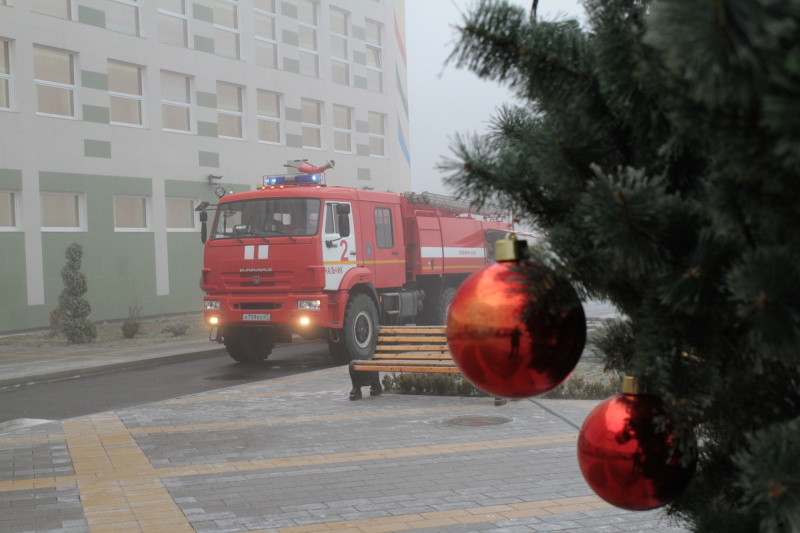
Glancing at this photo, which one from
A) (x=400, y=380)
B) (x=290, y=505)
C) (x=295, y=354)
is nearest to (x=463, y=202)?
(x=290, y=505)

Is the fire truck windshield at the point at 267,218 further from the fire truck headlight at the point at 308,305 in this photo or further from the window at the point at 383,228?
the window at the point at 383,228

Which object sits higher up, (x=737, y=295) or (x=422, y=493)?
(x=737, y=295)

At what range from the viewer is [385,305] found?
16531 mm

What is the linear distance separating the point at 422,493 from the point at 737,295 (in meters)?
5.10

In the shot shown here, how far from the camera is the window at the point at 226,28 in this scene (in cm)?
2916

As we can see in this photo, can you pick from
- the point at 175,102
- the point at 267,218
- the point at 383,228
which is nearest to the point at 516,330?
the point at 267,218

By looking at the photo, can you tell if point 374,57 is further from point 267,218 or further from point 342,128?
point 267,218

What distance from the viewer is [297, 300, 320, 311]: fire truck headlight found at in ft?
46.9

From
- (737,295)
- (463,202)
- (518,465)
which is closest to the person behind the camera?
(737,295)

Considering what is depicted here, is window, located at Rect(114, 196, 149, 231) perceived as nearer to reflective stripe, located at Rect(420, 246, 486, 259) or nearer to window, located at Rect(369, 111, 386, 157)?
reflective stripe, located at Rect(420, 246, 486, 259)

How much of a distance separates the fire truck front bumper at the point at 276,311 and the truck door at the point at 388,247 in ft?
5.63

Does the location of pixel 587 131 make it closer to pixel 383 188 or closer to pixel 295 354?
pixel 295 354

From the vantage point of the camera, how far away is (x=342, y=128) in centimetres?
3438

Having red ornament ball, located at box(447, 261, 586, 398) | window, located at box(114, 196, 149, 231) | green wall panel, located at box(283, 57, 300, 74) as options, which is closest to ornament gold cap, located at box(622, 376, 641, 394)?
red ornament ball, located at box(447, 261, 586, 398)
